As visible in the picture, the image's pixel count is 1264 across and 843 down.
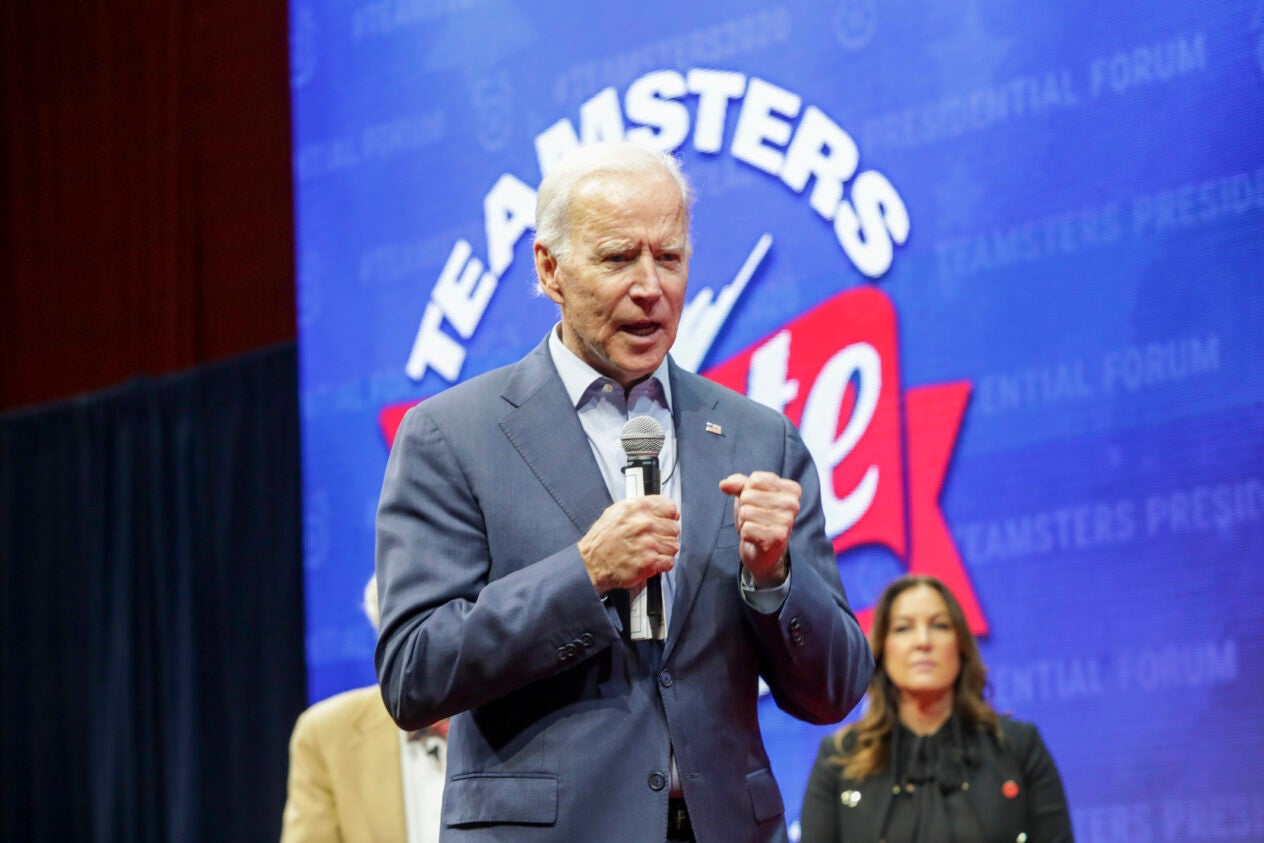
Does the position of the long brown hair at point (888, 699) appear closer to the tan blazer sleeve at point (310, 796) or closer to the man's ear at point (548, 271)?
the tan blazer sleeve at point (310, 796)

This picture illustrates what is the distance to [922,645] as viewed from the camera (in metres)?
3.68

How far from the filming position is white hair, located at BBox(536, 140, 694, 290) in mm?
1807

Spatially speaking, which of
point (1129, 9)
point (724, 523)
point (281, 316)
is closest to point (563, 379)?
point (724, 523)

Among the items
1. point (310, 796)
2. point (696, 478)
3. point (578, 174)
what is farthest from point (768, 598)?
point (310, 796)

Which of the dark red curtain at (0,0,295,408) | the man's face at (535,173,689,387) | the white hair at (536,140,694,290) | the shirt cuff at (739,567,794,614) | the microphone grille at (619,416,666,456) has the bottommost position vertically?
the shirt cuff at (739,567,794,614)

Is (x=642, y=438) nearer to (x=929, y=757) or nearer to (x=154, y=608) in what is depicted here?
(x=929, y=757)

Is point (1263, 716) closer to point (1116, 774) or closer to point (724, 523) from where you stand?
point (1116, 774)

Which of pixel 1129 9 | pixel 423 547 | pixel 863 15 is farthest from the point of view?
pixel 863 15

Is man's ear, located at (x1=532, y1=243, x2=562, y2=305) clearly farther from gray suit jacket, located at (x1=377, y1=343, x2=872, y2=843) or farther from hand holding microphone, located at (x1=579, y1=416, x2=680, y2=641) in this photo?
hand holding microphone, located at (x1=579, y1=416, x2=680, y2=641)

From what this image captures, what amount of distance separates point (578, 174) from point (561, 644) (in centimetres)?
58

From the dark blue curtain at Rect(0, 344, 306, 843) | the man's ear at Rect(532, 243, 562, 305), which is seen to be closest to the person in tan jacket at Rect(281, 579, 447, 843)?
the man's ear at Rect(532, 243, 562, 305)

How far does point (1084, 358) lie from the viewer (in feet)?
11.8

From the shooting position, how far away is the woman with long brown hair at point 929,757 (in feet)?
11.6

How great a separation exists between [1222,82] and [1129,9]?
0.96ft
